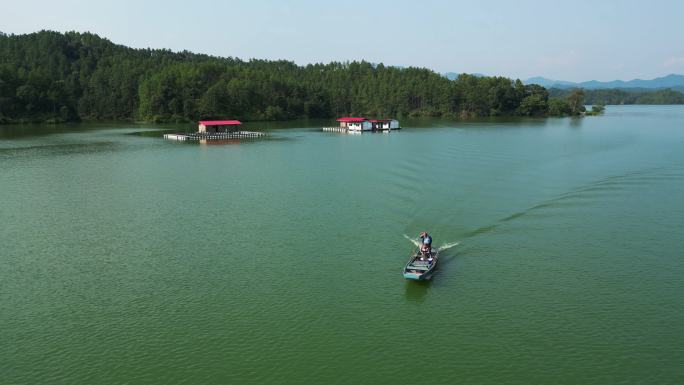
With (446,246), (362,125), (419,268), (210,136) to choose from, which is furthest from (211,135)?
(419,268)

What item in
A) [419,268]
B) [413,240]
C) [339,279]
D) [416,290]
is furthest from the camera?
[413,240]

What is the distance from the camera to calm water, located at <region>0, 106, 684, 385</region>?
16.6 metres

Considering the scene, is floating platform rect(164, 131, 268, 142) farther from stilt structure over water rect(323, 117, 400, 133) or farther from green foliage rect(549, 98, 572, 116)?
green foliage rect(549, 98, 572, 116)

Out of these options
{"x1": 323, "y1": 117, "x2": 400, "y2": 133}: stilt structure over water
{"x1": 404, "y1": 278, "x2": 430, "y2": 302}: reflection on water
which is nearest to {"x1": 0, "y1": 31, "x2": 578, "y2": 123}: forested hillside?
{"x1": 323, "y1": 117, "x2": 400, "y2": 133}: stilt structure over water

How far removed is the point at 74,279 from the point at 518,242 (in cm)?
2245

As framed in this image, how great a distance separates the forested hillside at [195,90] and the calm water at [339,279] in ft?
251

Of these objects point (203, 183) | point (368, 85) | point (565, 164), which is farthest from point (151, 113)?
point (565, 164)

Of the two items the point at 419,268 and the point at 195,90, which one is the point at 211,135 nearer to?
the point at 195,90

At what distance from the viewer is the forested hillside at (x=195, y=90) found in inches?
4621

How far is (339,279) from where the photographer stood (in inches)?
902

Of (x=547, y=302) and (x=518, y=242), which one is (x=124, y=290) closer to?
(x=547, y=302)

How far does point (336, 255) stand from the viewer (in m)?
25.9

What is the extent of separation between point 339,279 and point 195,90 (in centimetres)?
10712

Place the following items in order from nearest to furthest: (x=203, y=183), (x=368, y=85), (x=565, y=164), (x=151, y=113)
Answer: (x=203, y=183), (x=565, y=164), (x=151, y=113), (x=368, y=85)
